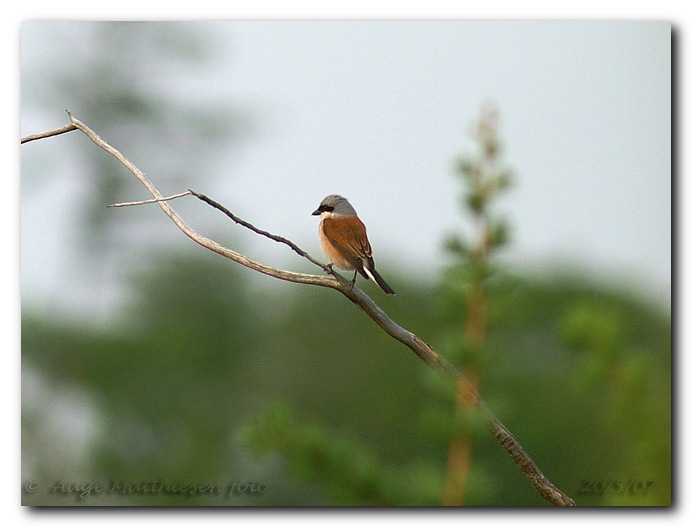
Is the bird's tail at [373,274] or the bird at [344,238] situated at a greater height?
the bird at [344,238]

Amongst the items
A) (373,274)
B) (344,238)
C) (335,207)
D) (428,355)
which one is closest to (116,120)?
(335,207)

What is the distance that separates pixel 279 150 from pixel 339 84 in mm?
461

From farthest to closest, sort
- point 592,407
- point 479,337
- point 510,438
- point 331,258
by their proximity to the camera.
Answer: point 592,407, point 479,337, point 331,258, point 510,438

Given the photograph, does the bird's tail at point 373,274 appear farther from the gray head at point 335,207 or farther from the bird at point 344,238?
the gray head at point 335,207

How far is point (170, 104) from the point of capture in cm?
444

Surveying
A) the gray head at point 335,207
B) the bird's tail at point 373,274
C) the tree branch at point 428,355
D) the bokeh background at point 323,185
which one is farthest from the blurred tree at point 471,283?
the tree branch at point 428,355

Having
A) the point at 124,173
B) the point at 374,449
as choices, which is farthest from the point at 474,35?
the point at 374,449

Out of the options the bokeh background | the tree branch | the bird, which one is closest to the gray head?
the bird

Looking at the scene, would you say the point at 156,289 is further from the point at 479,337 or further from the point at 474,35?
the point at 474,35

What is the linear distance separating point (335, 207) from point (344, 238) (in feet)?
0.99

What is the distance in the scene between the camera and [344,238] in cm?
334
